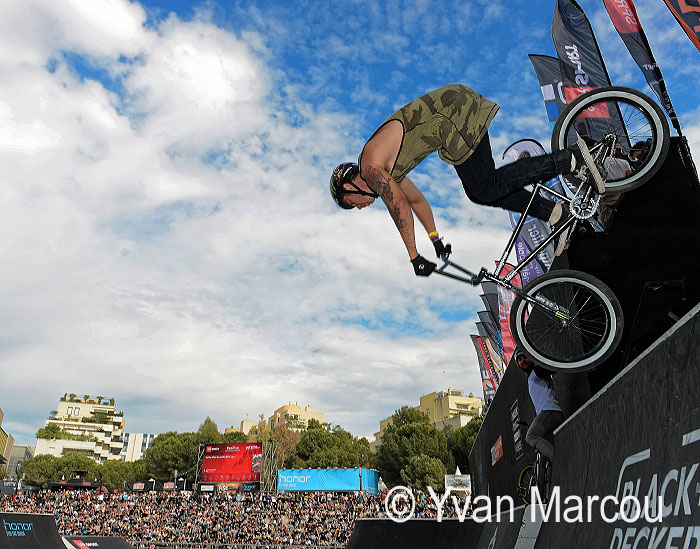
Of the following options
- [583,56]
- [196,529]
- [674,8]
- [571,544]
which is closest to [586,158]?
[571,544]

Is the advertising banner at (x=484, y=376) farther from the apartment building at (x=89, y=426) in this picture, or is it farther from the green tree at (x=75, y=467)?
the apartment building at (x=89, y=426)

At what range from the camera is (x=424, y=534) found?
8.84 meters

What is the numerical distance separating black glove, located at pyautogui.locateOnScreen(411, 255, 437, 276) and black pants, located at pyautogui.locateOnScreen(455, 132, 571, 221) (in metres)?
0.98

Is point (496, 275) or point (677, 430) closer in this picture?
point (677, 430)

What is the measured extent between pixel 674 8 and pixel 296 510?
4016 centimetres

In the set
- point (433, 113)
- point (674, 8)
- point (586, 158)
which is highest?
point (674, 8)

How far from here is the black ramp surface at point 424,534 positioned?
8.25 meters

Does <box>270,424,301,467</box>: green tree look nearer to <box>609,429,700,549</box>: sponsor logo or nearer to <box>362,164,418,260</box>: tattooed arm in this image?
<box>362,164,418,260</box>: tattooed arm

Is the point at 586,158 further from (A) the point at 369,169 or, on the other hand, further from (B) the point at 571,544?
(B) the point at 571,544

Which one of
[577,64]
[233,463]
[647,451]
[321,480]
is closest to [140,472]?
[233,463]

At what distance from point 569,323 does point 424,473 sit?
159 ft

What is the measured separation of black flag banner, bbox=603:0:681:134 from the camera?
932 centimetres

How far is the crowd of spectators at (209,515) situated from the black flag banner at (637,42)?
26964 millimetres

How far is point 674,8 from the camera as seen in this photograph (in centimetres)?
763
